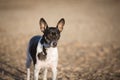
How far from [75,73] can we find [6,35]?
30.0 ft

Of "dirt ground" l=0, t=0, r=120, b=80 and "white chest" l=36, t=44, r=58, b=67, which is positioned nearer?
"white chest" l=36, t=44, r=58, b=67

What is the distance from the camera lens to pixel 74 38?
19219 millimetres

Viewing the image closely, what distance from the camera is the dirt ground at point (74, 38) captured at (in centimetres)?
1192

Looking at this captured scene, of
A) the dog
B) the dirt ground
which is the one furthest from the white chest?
the dirt ground

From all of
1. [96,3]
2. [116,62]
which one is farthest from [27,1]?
[116,62]

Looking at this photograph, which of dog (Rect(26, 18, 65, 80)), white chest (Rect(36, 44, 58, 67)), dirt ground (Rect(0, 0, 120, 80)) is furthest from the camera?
dirt ground (Rect(0, 0, 120, 80))

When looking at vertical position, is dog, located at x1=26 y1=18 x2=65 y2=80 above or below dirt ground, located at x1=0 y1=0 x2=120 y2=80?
below

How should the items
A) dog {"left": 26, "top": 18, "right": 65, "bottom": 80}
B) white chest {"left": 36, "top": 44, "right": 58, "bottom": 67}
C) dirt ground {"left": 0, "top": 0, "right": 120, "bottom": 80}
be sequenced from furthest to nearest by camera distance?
dirt ground {"left": 0, "top": 0, "right": 120, "bottom": 80}, white chest {"left": 36, "top": 44, "right": 58, "bottom": 67}, dog {"left": 26, "top": 18, "right": 65, "bottom": 80}

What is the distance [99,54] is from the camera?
15.2 metres

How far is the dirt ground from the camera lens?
1192 cm

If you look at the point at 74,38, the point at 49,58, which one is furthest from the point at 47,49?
the point at 74,38

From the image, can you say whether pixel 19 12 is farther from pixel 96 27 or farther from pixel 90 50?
pixel 90 50

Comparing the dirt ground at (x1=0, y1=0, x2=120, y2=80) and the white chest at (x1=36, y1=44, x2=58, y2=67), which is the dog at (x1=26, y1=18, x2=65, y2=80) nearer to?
the white chest at (x1=36, y1=44, x2=58, y2=67)

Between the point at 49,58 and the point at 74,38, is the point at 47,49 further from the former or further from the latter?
the point at 74,38
